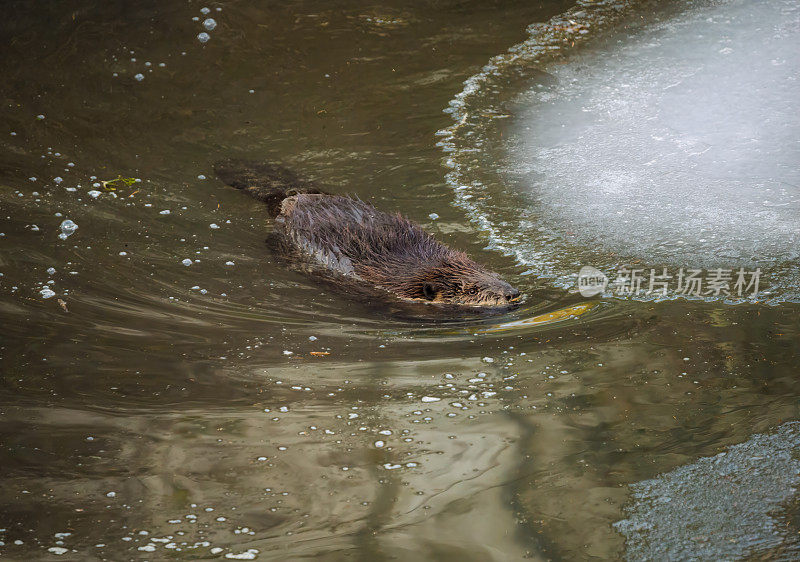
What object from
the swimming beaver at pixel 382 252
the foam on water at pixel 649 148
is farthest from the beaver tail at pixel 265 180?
the foam on water at pixel 649 148

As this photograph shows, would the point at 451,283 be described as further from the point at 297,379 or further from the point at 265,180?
the point at 265,180

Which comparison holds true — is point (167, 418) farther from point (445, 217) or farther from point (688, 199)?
point (688, 199)

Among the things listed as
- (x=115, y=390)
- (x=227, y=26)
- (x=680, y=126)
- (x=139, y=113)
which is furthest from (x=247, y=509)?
(x=227, y=26)

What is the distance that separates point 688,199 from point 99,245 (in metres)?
4.05

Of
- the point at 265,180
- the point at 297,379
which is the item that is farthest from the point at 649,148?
the point at 297,379

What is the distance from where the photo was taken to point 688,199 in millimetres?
5711

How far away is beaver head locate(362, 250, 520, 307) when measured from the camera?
4.98 metres

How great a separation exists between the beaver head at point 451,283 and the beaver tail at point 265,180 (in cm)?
136

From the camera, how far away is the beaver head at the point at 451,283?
4977 mm

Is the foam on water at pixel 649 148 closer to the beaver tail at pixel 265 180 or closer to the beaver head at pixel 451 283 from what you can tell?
the beaver head at pixel 451 283

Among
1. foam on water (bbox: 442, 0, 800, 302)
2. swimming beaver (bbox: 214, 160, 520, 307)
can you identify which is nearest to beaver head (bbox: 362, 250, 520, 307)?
A: swimming beaver (bbox: 214, 160, 520, 307)

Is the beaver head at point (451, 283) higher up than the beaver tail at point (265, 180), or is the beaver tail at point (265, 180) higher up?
the beaver tail at point (265, 180)

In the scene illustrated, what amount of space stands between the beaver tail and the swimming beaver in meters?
0.08

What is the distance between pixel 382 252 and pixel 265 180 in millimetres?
1683
